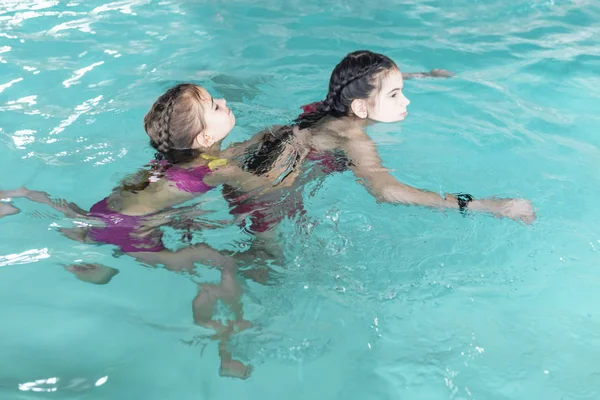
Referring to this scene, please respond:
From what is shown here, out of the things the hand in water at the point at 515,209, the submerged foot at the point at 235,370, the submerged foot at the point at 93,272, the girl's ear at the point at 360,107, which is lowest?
the submerged foot at the point at 235,370

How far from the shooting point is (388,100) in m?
3.25

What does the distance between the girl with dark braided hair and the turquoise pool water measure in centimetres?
15

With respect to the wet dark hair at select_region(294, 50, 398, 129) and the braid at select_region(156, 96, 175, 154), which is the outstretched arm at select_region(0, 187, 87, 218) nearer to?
the braid at select_region(156, 96, 175, 154)

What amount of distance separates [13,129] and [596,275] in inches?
154

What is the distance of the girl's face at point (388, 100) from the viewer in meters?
A: 3.22

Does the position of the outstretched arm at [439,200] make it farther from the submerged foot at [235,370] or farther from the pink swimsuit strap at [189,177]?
the submerged foot at [235,370]

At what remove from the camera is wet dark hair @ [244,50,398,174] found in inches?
123

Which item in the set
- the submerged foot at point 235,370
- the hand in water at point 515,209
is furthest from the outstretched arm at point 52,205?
the hand in water at point 515,209

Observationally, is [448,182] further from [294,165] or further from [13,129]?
[13,129]

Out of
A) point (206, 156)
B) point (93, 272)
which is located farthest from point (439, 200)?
point (93, 272)

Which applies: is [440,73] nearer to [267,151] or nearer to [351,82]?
[351,82]

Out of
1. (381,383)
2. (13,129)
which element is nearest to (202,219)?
A: (381,383)

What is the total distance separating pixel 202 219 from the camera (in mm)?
2924

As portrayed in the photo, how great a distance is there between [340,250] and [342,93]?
3.53ft
